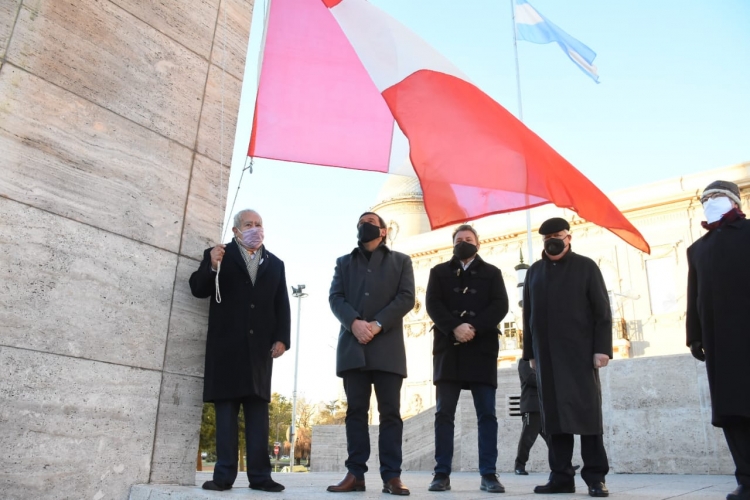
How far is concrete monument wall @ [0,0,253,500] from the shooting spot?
365 cm

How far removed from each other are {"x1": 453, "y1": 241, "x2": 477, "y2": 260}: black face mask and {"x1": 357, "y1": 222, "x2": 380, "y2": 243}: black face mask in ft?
2.63

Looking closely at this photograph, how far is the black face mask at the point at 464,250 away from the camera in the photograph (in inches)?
216

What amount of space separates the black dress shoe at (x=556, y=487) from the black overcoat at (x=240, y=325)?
6.53ft

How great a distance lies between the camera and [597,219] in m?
5.06

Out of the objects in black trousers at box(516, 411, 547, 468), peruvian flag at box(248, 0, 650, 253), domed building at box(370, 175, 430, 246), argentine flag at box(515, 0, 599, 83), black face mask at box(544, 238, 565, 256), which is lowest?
black trousers at box(516, 411, 547, 468)

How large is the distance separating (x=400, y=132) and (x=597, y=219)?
1.69 meters

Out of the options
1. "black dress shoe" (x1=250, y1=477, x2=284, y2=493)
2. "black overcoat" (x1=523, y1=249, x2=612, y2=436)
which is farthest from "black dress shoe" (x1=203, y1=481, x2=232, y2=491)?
"black overcoat" (x1=523, y1=249, x2=612, y2=436)

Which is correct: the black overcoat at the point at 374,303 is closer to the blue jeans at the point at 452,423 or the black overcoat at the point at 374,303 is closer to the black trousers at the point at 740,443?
the blue jeans at the point at 452,423

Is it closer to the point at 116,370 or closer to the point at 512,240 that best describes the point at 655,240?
the point at 512,240

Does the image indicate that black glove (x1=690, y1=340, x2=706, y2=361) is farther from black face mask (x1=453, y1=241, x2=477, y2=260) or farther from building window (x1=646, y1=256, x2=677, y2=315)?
building window (x1=646, y1=256, x2=677, y2=315)

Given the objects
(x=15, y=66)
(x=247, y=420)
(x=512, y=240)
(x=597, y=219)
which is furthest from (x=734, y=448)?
(x=512, y=240)

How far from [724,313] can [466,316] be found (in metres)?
1.90

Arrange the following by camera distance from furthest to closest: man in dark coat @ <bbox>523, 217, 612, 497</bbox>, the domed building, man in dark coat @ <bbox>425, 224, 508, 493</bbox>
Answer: the domed building < man in dark coat @ <bbox>425, 224, 508, 493</bbox> < man in dark coat @ <bbox>523, 217, 612, 497</bbox>

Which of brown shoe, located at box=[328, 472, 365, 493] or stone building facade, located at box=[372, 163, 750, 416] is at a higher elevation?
stone building facade, located at box=[372, 163, 750, 416]
